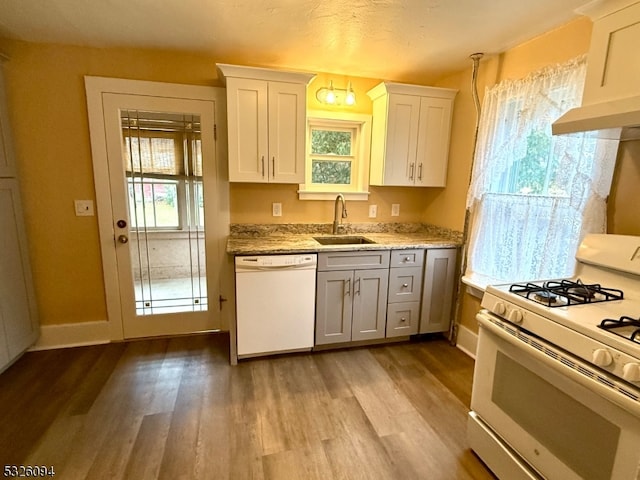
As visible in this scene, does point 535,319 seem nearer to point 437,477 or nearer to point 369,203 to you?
point 437,477

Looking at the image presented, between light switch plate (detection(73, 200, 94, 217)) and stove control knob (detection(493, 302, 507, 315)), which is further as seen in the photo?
light switch plate (detection(73, 200, 94, 217))

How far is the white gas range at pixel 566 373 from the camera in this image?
1.03 metres

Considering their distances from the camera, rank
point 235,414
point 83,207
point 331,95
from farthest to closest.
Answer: point 331,95
point 83,207
point 235,414

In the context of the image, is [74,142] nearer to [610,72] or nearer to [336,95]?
[336,95]

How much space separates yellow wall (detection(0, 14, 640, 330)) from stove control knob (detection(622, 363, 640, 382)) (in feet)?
5.72

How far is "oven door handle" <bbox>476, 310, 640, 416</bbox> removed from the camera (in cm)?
99

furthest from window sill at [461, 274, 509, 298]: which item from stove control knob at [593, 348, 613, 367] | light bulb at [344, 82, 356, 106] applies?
light bulb at [344, 82, 356, 106]

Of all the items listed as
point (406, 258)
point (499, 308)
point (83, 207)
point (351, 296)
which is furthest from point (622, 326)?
point (83, 207)

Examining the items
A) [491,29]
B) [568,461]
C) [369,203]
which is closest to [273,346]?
[369,203]

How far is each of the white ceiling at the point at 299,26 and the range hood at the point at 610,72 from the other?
16.4 inches

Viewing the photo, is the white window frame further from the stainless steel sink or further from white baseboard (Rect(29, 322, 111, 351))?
white baseboard (Rect(29, 322, 111, 351))

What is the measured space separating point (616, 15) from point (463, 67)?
56.0 inches

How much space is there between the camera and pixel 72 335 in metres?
2.66

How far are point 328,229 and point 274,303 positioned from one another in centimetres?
97
